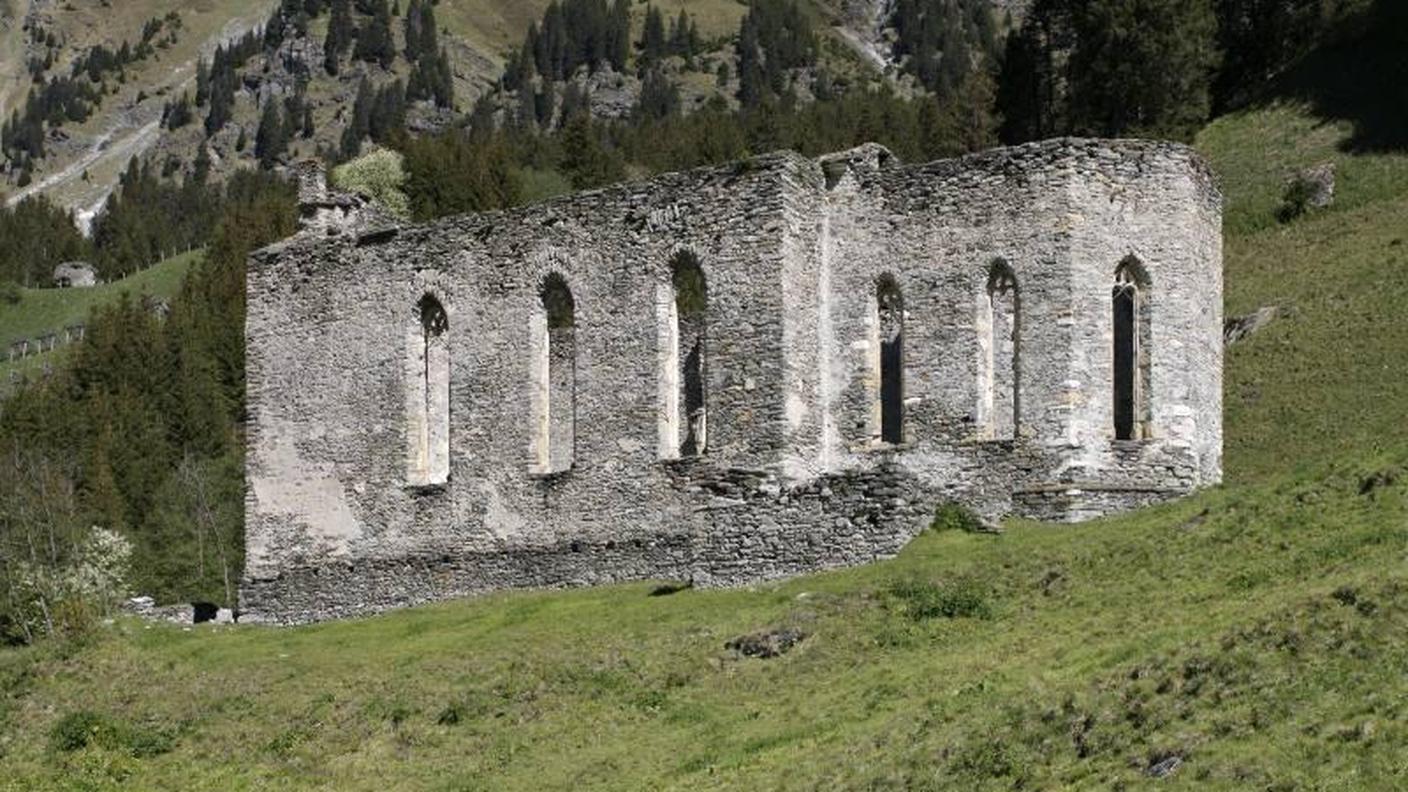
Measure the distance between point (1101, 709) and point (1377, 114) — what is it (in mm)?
56876

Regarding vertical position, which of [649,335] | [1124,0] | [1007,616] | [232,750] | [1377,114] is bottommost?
[232,750]

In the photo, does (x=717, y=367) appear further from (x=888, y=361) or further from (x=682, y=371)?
(x=888, y=361)

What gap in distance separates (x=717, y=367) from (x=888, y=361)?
14.7 feet

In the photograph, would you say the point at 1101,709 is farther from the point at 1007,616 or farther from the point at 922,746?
the point at 1007,616

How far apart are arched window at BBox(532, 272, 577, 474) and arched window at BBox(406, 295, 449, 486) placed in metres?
2.66

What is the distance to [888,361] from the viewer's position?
48.4 m

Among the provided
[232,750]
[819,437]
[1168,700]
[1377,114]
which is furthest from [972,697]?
[1377,114]

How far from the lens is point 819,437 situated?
46.6 meters

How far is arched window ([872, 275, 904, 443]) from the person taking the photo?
4672 centimetres

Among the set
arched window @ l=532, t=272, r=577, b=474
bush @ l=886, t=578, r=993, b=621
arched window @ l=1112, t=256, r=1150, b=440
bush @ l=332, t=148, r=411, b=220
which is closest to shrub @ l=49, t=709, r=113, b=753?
bush @ l=886, t=578, r=993, b=621

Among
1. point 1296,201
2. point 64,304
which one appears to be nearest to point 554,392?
point 1296,201

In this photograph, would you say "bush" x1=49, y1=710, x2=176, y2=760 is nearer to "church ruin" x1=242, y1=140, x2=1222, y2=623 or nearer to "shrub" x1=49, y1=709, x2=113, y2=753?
"shrub" x1=49, y1=709, x2=113, y2=753

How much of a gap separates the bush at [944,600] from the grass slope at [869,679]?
1.9 inches

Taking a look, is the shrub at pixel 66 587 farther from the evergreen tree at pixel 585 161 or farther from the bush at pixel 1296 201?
the evergreen tree at pixel 585 161
